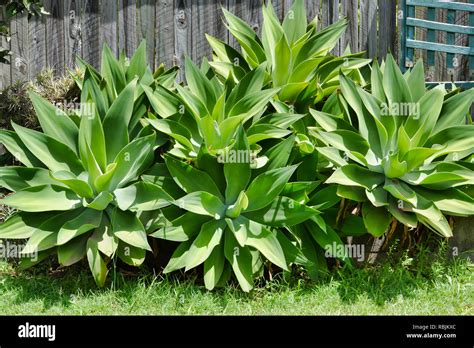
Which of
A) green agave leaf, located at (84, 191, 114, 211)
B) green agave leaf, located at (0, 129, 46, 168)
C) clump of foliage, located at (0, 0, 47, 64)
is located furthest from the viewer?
clump of foliage, located at (0, 0, 47, 64)

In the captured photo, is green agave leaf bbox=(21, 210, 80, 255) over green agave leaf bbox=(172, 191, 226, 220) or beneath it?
beneath

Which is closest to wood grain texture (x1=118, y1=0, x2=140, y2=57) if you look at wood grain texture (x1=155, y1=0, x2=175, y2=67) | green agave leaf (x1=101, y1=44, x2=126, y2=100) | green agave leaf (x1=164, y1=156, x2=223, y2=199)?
wood grain texture (x1=155, y1=0, x2=175, y2=67)

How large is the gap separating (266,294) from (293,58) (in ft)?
6.25

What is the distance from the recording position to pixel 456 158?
5.06 m

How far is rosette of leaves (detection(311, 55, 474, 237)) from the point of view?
468cm

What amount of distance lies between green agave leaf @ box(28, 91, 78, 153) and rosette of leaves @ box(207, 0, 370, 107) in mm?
1247

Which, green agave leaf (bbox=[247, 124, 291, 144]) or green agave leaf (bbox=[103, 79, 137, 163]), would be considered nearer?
green agave leaf (bbox=[247, 124, 291, 144])

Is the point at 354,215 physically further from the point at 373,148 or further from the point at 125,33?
the point at 125,33

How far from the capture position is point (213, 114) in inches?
192

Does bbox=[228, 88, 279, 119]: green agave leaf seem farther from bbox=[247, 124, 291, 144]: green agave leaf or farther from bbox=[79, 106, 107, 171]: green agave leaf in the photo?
bbox=[79, 106, 107, 171]: green agave leaf

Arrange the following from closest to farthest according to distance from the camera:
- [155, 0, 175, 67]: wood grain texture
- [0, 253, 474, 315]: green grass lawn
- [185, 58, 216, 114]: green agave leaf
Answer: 1. [0, 253, 474, 315]: green grass lawn
2. [185, 58, 216, 114]: green agave leaf
3. [155, 0, 175, 67]: wood grain texture

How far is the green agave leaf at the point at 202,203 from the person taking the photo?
4.56m

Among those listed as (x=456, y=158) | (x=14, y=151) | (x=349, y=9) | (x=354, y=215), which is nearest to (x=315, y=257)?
(x=354, y=215)

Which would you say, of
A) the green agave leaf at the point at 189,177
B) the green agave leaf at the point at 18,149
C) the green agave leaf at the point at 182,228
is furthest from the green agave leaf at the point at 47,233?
the green agave leaf at the point at 189,177
